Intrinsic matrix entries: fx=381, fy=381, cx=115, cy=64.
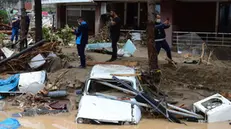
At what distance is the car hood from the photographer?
6793mm

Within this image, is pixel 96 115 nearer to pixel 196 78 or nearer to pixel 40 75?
pixel 40 75

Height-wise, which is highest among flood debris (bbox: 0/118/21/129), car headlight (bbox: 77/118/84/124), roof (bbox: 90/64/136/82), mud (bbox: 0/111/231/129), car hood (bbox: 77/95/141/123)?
roof (bbox: 90/64/136/82)

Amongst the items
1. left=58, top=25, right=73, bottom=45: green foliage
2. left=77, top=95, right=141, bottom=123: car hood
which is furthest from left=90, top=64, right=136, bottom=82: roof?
left=58, top=25, right=73, bottom=45: green foliage

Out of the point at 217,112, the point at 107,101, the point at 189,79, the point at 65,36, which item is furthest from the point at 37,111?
the point at 65,36

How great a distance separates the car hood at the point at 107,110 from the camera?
22.3ft

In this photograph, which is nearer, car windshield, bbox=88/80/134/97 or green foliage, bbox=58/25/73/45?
car windshield, bbox=88/80/134/97

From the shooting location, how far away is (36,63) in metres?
11.9

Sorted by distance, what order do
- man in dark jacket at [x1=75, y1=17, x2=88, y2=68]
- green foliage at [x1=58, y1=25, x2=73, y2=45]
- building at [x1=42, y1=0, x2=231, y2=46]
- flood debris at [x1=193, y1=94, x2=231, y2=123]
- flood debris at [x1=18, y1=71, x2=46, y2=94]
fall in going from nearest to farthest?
flood debris at [x1=193, y1=94, x2=231, y2=123], flood debris at [x1=18, y1=71, x2=46, y2=94], man in dark jacket at [x1=75, y1=17, x2=88, y2=68], green foliage at [x1=58, y1=25, x2=73, y2=45], building at [x1=42, y1=0, x2=231, y2=46]

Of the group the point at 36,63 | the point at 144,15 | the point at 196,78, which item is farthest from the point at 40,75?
the point at 144,15

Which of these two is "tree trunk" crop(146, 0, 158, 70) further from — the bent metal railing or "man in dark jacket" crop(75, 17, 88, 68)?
the bent metal railing

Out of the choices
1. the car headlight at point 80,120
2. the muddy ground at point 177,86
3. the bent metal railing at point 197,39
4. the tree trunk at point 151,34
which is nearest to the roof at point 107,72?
the muddy ground at point 177,86

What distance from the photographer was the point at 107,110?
6996 millimetres

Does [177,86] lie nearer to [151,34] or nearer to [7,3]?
[151,34]

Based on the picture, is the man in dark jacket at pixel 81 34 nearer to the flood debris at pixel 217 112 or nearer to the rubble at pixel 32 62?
the rubble at pixel 32 62
